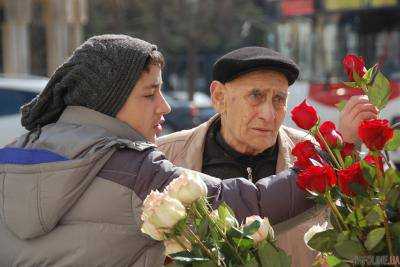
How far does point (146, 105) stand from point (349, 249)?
2.68 ft

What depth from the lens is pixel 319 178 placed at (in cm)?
167

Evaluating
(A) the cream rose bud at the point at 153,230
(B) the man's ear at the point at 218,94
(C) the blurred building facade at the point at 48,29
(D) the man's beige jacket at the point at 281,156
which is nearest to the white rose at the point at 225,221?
(A) the cream rose bud at the point at 153,230

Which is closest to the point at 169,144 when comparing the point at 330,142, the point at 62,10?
the point at 330,142

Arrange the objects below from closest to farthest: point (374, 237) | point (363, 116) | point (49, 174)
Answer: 1. point (374, 237)
2. point (363, 116)
3. point (49, 174)

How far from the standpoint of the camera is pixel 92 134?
2.20 m

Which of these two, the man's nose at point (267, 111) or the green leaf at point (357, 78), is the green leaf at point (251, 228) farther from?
the man's nose at point (267, 111)

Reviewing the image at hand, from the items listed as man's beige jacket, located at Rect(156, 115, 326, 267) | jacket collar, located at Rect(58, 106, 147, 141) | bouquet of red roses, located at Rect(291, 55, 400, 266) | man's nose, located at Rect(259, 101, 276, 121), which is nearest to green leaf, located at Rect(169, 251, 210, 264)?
bouquet of red roses, located at Rect(291, 55, 400, 266)

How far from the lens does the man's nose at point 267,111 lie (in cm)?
277

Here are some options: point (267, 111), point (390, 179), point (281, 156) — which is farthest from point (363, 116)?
point (281, 156)

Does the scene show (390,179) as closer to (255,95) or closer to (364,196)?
(364,196)

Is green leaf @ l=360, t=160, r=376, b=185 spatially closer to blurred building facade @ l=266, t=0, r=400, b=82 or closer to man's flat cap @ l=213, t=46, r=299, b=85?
man's flat cap @ l=213, t=46, r=299, b=85

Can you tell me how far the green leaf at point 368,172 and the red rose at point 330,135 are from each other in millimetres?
170

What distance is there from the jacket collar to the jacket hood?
0.04m

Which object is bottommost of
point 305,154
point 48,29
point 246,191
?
point 48,29
